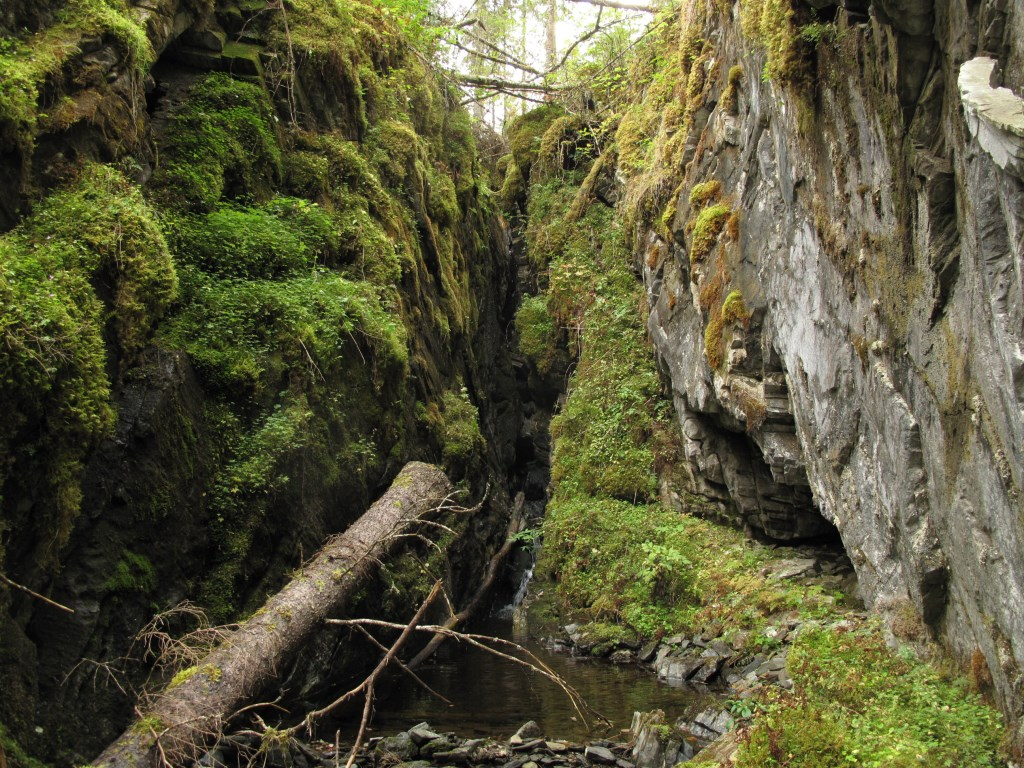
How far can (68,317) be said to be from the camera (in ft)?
16.3

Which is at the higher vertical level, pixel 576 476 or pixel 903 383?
pixel 903 383

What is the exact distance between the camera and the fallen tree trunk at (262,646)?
4.84 meters

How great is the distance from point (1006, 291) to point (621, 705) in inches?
237

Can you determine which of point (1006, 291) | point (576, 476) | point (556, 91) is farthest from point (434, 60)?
point (1006, 291)

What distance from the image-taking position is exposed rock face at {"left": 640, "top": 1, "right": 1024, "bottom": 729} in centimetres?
390

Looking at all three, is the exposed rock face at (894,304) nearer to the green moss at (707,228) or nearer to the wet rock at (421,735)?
the green moss at (707,228)

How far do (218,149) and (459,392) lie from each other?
20.2 feet

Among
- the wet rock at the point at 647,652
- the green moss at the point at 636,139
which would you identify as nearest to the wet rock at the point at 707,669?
the wet rock at the point at 647,652

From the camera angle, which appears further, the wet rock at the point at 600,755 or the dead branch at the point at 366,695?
the wet rock at the point at 600,755

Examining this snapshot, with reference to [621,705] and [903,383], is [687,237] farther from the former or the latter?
[621,705]

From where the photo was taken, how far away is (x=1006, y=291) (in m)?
3.75

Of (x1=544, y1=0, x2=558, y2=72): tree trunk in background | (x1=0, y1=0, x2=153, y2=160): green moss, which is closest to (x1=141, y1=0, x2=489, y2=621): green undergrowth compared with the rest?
(x1=0, y1=0, x2=153, y2=160): green moss

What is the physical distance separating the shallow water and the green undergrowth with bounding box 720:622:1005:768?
2.09 meters

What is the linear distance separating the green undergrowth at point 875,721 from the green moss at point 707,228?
572 cm
